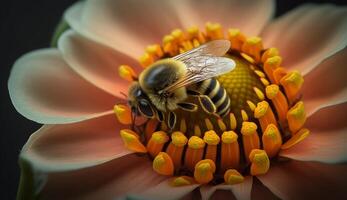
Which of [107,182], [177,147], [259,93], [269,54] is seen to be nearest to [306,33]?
[269,54]

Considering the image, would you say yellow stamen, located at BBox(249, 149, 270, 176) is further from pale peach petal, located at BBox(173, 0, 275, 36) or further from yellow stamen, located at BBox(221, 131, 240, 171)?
pale peach petal, located at BBox(173, 0, 275, 36)

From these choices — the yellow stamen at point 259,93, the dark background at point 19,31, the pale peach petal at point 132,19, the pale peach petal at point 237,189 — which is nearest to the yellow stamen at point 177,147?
the pale peach petal at point 237,189

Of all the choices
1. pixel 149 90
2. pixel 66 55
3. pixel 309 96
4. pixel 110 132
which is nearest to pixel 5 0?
pixel 66 55

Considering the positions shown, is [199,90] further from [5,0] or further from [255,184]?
[5,0]

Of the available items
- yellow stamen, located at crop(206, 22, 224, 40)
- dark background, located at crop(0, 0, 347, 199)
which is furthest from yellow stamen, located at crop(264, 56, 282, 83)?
dark background, located at crop(0, 0, 347, 199)

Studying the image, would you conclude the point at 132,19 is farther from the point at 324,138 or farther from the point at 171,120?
the point at 324,138
